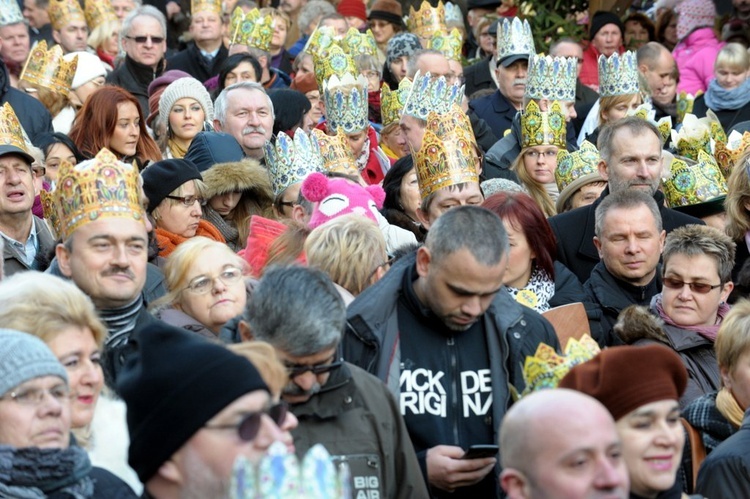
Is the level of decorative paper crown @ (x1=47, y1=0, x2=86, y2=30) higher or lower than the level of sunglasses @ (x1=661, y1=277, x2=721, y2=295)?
higher

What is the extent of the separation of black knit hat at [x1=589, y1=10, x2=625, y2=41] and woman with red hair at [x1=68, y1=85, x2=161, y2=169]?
19.2 ft

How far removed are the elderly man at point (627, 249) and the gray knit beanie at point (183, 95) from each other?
3611 millimetres

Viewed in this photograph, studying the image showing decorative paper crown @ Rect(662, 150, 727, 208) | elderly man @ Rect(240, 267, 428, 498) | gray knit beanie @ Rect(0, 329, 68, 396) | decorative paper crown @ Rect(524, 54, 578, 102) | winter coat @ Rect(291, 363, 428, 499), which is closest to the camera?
gray knit beanie @ Rect(0, 329, 68, 396)

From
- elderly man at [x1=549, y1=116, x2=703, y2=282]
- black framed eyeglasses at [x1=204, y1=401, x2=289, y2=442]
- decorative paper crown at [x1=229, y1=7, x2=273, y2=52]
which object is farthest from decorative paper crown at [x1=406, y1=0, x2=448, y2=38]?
black framed eyeglasses at [x1=204, y1=401, x2=289, y2=442]

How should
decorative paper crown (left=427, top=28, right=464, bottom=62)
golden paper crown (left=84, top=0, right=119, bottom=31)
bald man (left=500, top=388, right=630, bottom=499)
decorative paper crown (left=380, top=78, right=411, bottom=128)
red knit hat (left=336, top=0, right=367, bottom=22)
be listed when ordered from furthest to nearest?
red knit hat (left=336, top=0, right=367, bottom=22) < golden paper crown (left=84, top=0, right=119, bottom=31) < decorative paper crown (left=427, top=28, right=464, bottom=62) < decorative paper crown (left=380, top=78, right=411, bottom=128) < bald man (left=500, top=388, right=630, bottom=499)

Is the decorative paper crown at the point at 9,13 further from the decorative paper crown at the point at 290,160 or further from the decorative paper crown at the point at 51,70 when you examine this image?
the decorative paper crown at the point at 290,160

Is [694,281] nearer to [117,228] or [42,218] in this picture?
[117,228]

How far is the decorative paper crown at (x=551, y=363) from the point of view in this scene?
539 centimetres

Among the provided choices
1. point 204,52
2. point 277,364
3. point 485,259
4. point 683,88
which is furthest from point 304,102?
point 277,364

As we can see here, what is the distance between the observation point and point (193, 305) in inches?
261

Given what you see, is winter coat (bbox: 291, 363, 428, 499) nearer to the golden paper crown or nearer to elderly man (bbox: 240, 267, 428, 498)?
elderly man (bbox: 240, 267, 428, 498)

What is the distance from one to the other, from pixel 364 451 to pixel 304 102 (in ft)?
21.5

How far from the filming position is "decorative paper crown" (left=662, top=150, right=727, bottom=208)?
9.93 metres

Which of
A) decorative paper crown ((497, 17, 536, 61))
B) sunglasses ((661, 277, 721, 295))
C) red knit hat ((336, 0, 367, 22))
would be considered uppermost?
decorative paper crown ((497, 17, 536, 61))
